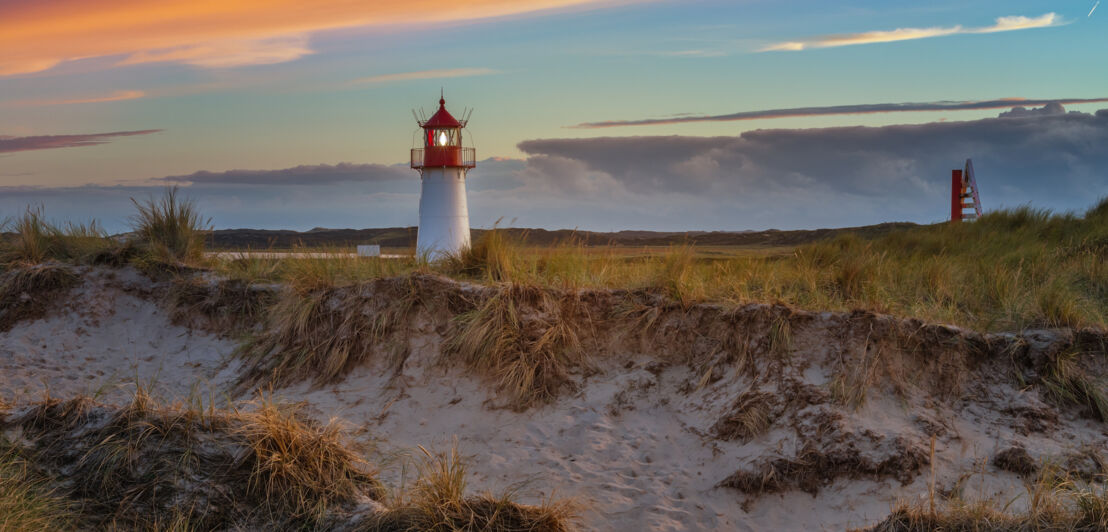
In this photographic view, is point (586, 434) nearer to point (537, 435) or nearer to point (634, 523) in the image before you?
point (537, 435)

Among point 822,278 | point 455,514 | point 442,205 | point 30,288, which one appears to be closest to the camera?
point 455,514

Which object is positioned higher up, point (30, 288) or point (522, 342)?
point (30, 288)

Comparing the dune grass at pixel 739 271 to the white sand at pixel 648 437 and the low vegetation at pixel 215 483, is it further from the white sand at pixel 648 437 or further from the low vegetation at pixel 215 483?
the low vegetation at pixel 215 483

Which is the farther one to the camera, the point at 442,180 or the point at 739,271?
the point at 442,180

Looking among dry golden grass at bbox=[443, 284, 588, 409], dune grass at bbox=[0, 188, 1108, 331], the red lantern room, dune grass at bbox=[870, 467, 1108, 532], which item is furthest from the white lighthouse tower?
dune grass at bbox=[870, 467, 1108, 532]

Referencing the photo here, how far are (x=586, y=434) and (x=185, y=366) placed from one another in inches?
224

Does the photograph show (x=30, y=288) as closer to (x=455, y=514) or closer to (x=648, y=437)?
(x=455, y=514)

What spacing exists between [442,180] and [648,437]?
14.2 meters

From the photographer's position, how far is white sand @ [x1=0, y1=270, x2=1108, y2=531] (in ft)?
21.1

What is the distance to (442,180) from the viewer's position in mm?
20578

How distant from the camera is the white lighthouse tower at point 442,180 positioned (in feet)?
67.4

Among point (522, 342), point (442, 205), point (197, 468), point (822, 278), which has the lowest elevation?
point (197, 468)

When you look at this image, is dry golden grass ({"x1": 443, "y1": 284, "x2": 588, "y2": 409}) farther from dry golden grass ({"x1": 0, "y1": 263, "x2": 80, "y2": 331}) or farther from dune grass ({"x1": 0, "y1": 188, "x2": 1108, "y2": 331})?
dry golden grass ({"x1": 0, "y1": 263, "x2": 80, "y2": 331})

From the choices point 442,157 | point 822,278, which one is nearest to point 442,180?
point 442,157
